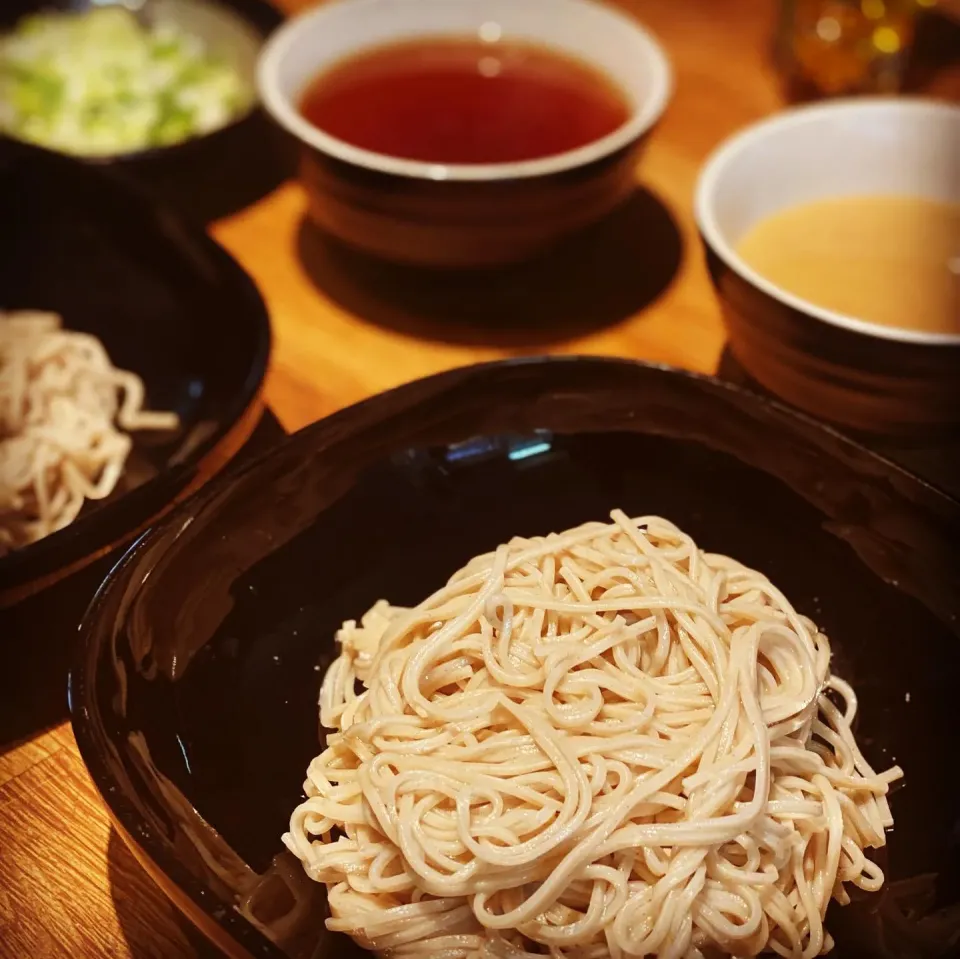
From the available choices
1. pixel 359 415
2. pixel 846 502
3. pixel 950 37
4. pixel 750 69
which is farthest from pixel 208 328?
pixel 950 37

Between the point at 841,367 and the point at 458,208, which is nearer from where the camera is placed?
the point at 841,367

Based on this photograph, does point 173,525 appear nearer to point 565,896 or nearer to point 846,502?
point 565,896

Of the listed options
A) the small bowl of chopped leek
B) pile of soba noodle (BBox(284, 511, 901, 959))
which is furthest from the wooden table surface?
pile of soba noodle (BBox(284, 511, 901, 959))

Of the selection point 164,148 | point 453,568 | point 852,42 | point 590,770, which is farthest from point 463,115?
point 590,770

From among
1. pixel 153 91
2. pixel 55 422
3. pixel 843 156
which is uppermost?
pixel 843 156

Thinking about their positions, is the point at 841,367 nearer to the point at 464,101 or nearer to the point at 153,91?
the point at 464,101
